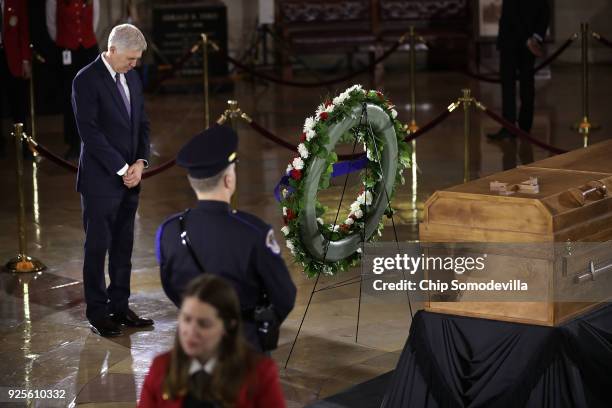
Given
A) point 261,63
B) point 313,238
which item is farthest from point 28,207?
point 261,63

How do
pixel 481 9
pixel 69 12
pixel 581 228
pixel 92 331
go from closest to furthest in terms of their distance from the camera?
pixel 581 228
pixel 92 331
pixel 69 12
pixel 481 9

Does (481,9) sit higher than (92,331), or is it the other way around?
(481,9)

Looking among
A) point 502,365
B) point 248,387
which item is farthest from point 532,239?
point 248,387

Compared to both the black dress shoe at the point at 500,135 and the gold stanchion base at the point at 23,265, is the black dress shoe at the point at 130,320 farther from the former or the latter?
the black dress shoe at the point at 500,135

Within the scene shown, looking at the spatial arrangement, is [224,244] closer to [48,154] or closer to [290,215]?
[290,215]

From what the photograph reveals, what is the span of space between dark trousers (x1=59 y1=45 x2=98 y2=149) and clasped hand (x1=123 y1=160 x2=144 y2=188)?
5.37m

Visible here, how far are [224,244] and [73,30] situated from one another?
8360 millimetres

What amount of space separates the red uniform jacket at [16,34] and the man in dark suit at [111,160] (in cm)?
580

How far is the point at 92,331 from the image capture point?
6980 mm

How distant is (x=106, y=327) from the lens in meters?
6.84

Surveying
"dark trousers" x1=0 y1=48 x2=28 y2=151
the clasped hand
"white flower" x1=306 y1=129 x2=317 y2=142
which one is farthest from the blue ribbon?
"dark trousers" x1=0 y1=48 x2=28 y2=151

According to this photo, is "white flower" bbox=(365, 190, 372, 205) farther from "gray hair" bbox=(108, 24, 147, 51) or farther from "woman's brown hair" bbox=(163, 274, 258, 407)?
"woman's brown hair" bbox=(163, 274, 258, 407)

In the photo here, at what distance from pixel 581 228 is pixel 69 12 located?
756cm

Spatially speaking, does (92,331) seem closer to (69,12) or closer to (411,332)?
(411,332)
